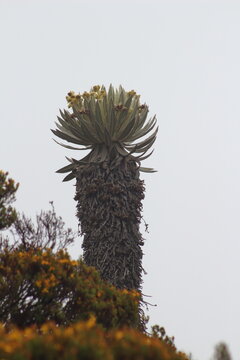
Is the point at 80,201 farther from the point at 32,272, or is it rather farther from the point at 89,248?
the point at 32,272

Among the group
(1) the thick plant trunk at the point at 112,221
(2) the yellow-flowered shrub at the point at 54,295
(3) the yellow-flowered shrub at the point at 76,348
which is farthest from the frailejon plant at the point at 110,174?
(3) the yellow-flowered shrub at the point at 76,348

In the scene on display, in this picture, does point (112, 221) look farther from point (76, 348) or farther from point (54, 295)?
point (76, 348)

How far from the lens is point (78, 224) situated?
1463 cm

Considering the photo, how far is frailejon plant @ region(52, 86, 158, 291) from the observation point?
45.9 feet

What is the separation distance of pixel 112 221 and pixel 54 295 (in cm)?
486

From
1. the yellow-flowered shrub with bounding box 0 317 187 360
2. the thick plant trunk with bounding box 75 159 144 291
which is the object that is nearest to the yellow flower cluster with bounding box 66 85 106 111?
the thick plant trunk with bounding box 75 159 144 291

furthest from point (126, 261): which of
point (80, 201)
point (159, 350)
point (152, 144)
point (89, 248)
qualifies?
point (159, 350)

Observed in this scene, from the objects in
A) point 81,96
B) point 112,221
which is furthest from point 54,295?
point 81,96

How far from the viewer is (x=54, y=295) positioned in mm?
9359

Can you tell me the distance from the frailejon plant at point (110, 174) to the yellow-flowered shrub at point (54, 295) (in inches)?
163

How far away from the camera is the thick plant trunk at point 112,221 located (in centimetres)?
1389

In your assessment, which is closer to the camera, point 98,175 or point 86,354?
point 86,354

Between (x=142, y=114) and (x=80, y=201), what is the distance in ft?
10.6

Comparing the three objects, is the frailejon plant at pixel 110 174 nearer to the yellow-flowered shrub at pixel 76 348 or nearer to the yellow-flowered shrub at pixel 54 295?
the yellow-flowered shrub at pixel 54 295
